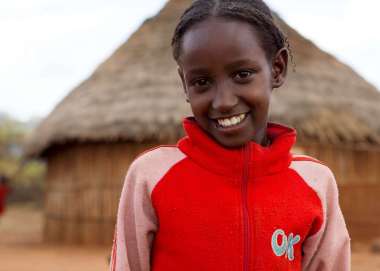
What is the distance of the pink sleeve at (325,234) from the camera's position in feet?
4.81

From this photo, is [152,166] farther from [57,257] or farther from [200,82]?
[57,257]

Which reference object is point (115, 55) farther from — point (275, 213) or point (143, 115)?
point (275, 213)

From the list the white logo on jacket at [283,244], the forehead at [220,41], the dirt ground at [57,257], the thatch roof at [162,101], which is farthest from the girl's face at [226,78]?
the thatch roof at [162,101]

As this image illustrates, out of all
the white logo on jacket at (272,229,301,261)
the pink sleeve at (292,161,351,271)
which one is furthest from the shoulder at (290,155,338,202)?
the white logo on jacket at (272,229,301,261)

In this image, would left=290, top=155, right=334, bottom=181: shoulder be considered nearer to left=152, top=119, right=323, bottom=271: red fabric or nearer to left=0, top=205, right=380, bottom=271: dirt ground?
left=152, top=119, right=323, bottom=271: red fabric

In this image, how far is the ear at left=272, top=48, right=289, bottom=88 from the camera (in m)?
1.50

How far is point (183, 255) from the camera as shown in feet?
4.41

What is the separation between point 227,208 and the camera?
1364 millimetres

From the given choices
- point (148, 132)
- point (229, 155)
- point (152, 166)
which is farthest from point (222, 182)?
point (148, 132)

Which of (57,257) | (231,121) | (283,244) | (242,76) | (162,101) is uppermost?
(162,101)

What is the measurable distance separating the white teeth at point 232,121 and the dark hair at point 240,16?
0.61 ft

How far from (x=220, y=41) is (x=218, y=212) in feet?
1.30

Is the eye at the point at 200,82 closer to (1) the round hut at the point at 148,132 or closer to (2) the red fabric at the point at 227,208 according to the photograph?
(2) the red fabric at the point at 227,208

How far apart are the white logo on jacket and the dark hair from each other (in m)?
0.44
